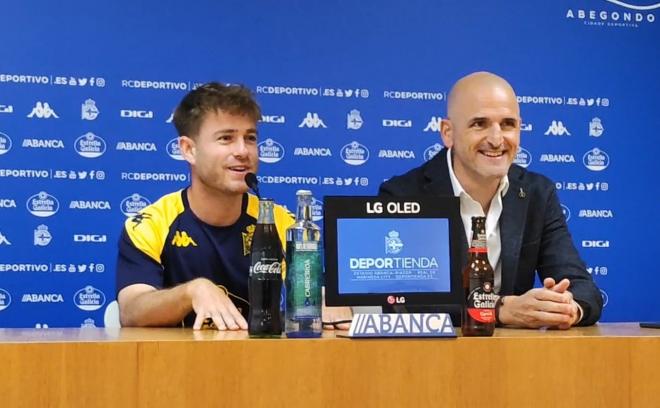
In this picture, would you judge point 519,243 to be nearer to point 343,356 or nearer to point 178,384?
point 343,356

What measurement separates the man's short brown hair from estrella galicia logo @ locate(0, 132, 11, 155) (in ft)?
3.71

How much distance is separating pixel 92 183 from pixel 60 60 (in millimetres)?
502

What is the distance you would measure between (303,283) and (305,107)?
7.09 feet

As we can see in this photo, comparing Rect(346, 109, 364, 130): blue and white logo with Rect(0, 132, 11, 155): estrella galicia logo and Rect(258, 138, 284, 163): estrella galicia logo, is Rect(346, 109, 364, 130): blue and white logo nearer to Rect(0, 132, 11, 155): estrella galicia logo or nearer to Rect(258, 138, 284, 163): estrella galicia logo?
Rect(258, 138, 284, 163): estrella galicia logo

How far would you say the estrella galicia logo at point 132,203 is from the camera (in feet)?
11.6

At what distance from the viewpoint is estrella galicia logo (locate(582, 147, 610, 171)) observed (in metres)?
3.94

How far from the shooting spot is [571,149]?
3924mm

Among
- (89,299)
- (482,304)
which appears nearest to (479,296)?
(482,304)

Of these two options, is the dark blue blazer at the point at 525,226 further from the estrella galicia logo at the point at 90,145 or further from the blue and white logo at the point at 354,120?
the estrella galicia logo at the point at 90,145

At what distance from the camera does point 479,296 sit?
5.53 ft

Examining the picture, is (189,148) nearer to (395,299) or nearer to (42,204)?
(395,299)

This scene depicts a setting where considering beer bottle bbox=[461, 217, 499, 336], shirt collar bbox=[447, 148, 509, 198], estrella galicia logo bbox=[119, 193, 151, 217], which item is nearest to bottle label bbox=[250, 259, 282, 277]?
beer bottle bbox=[461, 217, 499, 336]

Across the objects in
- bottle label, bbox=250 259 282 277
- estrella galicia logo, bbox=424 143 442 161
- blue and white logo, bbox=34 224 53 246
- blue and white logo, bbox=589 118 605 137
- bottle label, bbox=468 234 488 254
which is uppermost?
blue and white logo, bbox=589 118 605 137

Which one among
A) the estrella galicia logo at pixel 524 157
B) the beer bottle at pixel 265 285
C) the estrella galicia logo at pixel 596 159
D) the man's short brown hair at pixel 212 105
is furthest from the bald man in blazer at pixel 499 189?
the estrella galicia logo at pixel 596 159
